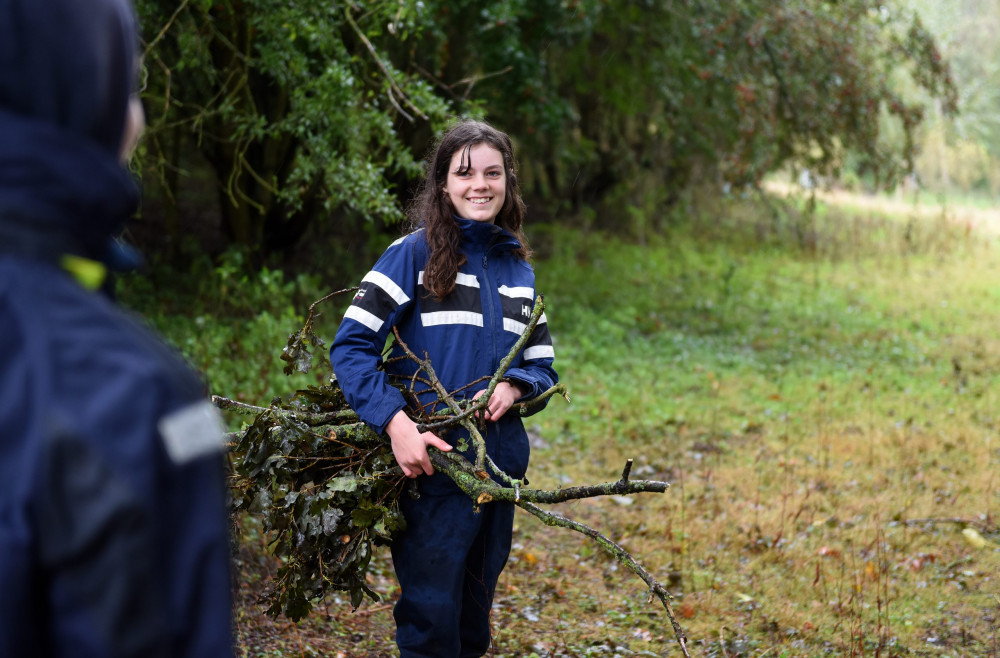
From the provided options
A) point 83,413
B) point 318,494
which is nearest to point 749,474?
point 318,494

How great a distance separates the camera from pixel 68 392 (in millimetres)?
997

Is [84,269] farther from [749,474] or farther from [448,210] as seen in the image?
[749,474]

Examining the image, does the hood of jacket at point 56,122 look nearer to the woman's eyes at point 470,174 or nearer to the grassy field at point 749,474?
the woman's eyes at point 470,174

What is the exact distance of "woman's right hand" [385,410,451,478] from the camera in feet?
9.28

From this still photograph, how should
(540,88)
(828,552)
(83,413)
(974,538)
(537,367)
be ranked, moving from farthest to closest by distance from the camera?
1. (540,88)
2. (974,538)
3. (828,552)
4. (537,367)
5. (83,413)

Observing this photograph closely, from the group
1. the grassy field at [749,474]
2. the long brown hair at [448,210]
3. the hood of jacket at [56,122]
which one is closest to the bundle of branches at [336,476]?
the long brown hair at [448,210]

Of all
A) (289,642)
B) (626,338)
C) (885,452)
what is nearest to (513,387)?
(289,642)

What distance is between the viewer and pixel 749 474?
6828mm

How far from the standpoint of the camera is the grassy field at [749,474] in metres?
4.56

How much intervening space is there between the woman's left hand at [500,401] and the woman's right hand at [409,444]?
0.18 m

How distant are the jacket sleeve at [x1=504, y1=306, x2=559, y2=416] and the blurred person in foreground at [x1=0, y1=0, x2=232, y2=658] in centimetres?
196

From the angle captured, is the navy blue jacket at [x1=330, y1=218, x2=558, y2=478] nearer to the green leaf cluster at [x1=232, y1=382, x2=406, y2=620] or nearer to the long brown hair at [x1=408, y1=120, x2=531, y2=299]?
the long brown hair at [x1=408, y1=120, x2=531, y2=299]

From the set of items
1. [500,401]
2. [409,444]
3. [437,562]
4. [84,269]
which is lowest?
[437,562]

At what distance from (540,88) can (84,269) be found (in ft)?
33.4
